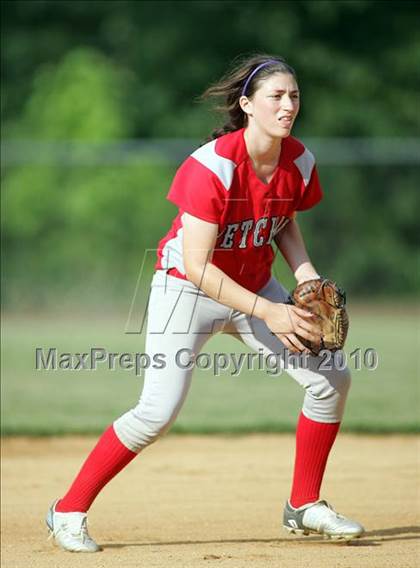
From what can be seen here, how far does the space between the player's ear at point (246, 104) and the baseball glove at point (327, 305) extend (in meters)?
0.69

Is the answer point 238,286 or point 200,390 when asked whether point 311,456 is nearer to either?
point 238,286

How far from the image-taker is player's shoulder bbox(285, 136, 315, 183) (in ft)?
13.2

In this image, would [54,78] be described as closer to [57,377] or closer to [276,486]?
[57,377]

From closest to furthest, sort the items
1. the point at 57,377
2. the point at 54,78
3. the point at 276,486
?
the point at 276,486
the point at 57,377
the point at 54,78

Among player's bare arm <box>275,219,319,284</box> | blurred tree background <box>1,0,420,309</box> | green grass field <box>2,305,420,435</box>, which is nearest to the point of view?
player's bare arm <box>275,219,319,284</box>

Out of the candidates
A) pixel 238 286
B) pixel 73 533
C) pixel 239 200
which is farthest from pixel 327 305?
pixel 73 533

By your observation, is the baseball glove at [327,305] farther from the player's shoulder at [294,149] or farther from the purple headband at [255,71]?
the purple headband at [255,71]

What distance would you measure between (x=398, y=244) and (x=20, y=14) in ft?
36.6

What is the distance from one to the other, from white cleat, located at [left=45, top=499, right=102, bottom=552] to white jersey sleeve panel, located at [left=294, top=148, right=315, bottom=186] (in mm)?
1566

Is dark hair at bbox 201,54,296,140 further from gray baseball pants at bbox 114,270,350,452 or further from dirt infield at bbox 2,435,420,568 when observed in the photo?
dirt infield at bbox 2,435,420,568

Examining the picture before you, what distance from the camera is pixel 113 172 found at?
12.9 metres

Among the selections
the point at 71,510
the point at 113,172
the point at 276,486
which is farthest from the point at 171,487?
the point at 113,172

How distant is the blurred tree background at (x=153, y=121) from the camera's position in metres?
12.3

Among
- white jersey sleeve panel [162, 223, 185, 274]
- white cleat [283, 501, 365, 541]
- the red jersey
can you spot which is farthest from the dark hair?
white cleat [283, 501, 365, 541]
